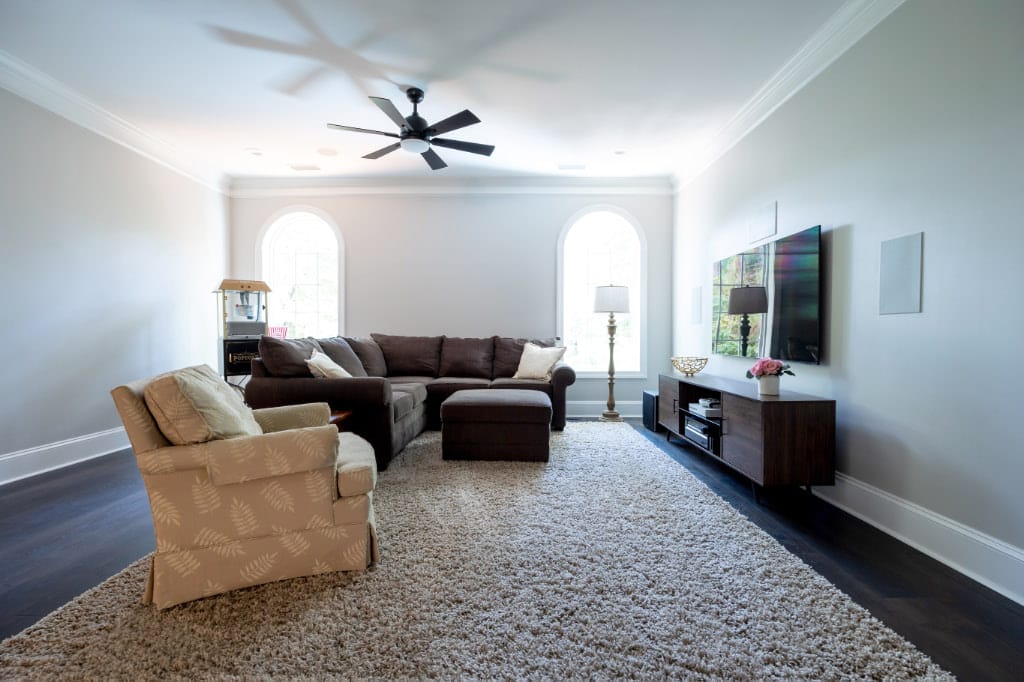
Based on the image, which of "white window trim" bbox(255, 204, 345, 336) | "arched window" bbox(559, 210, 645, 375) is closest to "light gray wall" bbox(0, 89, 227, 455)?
"white window trim" bbox(255, 204, 345, 336)

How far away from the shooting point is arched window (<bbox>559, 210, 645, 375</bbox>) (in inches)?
220

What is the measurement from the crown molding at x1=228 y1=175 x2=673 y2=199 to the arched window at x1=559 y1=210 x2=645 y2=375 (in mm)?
396

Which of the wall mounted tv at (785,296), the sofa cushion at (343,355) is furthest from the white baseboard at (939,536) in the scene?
the sofa cushion at (343,355)

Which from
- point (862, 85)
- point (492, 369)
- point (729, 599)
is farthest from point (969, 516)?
point (492, 369)

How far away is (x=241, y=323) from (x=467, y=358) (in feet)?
8.02

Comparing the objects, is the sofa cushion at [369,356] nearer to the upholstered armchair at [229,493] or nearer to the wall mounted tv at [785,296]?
the upholstered armchair at [229,493]

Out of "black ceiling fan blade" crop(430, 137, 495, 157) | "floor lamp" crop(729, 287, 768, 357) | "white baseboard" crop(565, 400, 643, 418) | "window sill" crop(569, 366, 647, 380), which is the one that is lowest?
"white baseboard" crop(565, 400, 643, 418)

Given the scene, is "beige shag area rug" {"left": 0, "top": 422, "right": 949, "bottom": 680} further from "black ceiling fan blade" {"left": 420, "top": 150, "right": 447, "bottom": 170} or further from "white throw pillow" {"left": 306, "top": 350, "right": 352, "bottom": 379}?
"black ceiling fan blade" {"left": 420, "top": 150, "right": 447, "bottom": 170}

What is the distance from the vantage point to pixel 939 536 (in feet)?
6.53

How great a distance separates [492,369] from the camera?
4941mm

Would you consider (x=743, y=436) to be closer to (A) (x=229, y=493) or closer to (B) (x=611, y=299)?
(B) (x=611, y=299)

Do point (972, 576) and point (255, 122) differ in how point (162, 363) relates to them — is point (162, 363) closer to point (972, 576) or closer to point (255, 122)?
point (255, 122)

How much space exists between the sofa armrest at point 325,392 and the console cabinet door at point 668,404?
7.68ft

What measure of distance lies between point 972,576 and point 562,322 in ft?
13.3
